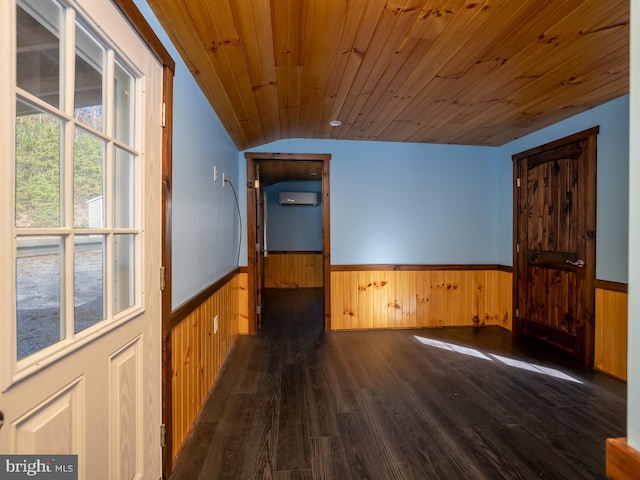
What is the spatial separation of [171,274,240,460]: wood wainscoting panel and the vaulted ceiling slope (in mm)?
1504

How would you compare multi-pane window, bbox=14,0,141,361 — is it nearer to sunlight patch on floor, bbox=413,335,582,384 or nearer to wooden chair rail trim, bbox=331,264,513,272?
wooden chair rail trim, bbox=331,264,513,272

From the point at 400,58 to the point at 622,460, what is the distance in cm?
192

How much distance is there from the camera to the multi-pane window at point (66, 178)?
2.22ft

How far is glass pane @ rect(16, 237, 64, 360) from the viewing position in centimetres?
67

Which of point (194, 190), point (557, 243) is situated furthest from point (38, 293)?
point (557, 243)

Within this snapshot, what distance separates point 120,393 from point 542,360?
126 inches

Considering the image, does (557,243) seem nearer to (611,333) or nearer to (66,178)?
(611,333)

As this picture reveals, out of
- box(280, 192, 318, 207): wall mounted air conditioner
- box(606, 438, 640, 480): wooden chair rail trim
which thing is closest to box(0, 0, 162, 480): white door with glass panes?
box(606, 438, 640, 480): wooden chair rail trim

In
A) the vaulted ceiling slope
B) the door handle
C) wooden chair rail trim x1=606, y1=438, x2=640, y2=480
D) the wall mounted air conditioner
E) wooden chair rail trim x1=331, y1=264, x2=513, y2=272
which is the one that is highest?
the vaulted ceiling slope

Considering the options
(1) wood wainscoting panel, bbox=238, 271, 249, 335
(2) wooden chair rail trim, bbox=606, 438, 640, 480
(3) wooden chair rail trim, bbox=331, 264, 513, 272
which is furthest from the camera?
(3) wooden chair rail trim, bbox=331, 264, 513, 272

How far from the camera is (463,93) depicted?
6.91 feet

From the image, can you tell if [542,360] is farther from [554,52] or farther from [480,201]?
[554,52]

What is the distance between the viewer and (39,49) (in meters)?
0.71

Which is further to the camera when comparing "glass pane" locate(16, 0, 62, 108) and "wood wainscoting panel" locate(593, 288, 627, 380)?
"wood wainscoting panel" locate(593, 288, 627, 380)
